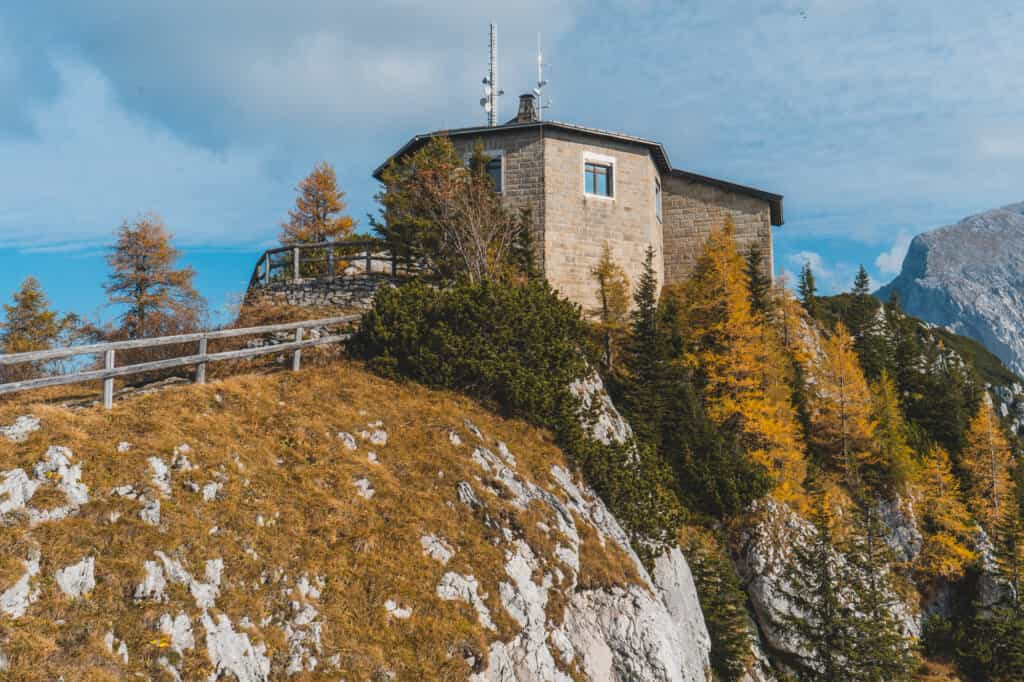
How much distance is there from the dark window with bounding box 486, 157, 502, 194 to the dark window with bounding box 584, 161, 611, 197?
3.68m

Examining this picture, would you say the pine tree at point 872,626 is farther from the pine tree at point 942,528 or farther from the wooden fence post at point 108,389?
the wooden fence post at point 108,389

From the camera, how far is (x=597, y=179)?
97.4 ft

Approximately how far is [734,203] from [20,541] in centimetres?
3304

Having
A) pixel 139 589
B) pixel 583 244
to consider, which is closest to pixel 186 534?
pixel 139 589

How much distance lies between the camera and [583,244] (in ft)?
95.4

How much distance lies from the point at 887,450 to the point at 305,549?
1209 inches

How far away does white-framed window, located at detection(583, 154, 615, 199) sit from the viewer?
96.4 feet

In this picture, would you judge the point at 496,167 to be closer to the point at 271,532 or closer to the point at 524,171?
the point at 524,171

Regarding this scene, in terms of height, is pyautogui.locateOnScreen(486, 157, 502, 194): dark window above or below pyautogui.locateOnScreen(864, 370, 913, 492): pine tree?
above

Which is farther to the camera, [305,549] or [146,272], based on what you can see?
[146,272]

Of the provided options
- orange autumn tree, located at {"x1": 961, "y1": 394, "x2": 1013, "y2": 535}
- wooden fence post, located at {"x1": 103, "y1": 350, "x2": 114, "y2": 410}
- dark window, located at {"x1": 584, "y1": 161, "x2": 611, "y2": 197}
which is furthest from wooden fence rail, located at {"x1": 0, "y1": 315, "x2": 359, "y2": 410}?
orange autumn tree, located at {"x1": 961, "y1": 394, "x2": 1013, "y2": 535}

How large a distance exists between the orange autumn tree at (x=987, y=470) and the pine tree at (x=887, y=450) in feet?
13.8

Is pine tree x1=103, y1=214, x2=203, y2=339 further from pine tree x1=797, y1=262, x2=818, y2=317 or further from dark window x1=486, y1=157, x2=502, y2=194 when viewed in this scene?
pine tree x1=797, y1=262, x2=818, y2=317

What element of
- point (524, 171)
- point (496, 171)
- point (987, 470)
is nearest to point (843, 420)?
point (987, 470)
